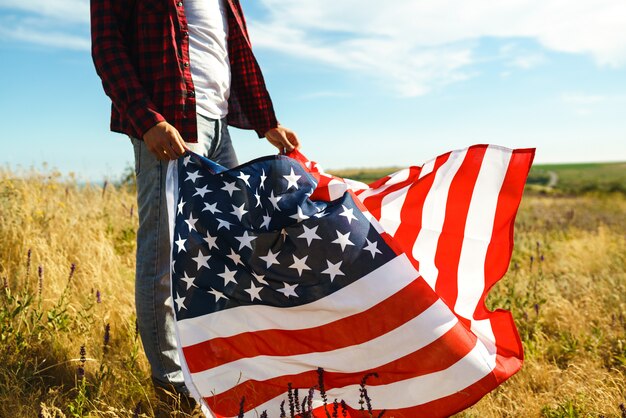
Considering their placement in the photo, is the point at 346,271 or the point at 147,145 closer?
the point at 346,271

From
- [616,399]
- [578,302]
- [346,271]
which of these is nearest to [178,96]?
[346,271]

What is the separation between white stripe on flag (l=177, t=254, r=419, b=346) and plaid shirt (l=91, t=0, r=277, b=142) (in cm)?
84

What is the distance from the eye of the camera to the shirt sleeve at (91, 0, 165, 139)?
2.60m

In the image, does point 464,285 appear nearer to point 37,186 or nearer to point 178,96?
point 178,96

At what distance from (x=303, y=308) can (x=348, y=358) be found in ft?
0.93

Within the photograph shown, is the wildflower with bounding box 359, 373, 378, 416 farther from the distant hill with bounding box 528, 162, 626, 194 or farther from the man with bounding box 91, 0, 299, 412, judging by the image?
the distant hill with bounding box 528, 162, 626, 194

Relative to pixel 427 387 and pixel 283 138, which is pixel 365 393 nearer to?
pixel 427 387

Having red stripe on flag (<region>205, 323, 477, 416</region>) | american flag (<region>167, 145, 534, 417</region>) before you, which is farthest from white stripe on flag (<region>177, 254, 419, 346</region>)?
red stripe on flag (<region>205, 323, 477, 416</region>)

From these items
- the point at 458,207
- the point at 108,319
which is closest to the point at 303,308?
the point at 458,207

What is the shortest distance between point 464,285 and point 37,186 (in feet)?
16.6

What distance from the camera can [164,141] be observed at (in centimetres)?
254

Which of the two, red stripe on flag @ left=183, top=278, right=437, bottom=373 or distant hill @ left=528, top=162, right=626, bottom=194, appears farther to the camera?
distant hill @ left=528, top=162, right=626, bottom=194

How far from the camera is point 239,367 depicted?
2.58m

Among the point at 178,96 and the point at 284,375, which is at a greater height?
the point at 178,96
